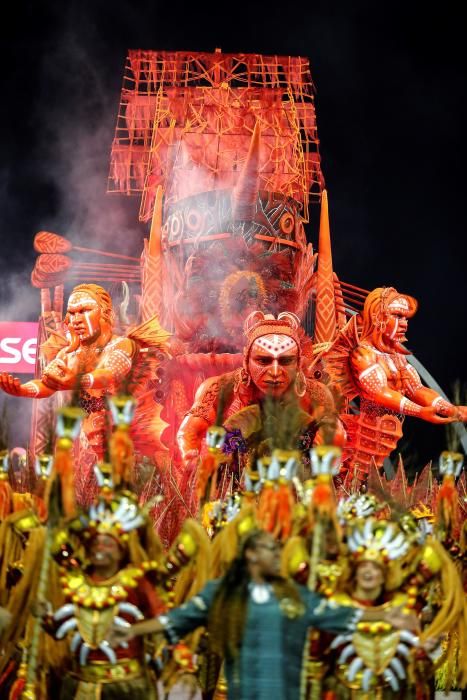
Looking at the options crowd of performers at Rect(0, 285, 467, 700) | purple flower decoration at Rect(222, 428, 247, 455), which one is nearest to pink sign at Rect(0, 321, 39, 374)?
purple flower decoration at Rect(222, 428, 247, 455)

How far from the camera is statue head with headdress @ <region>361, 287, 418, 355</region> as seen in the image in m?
11.2

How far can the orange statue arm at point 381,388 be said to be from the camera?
10898 mm

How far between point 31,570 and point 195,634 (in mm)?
763

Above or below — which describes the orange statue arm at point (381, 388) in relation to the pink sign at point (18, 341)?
below

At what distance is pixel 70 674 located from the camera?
179 inches

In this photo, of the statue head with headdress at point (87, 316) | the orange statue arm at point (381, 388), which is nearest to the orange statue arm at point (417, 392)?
the orange statue arm at point (381, 388)

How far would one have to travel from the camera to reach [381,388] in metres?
11.1

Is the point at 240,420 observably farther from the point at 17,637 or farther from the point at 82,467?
the point at 17,637

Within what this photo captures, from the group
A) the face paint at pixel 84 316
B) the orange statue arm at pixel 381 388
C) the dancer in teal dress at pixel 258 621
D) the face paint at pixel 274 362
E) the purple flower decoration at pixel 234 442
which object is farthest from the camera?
the orange statue arm at pixel 381 388

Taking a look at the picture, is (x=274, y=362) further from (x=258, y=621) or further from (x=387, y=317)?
(x=258, y=621)

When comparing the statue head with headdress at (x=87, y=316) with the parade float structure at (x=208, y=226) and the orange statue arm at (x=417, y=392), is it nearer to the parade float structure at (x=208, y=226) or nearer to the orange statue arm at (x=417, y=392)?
the parade float structure at (x=208, y=226)

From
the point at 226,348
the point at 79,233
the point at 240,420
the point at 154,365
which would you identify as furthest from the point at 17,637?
the point at 79,233

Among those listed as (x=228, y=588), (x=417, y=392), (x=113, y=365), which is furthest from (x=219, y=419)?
(x=417, y=392)

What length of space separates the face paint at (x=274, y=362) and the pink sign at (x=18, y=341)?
27.4ft
